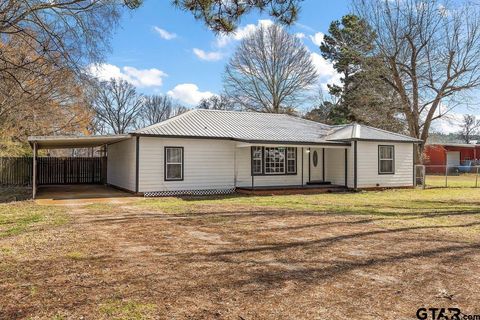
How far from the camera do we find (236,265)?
5.55 metres

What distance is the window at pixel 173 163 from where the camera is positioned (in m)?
15.9

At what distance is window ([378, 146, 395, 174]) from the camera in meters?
19.5

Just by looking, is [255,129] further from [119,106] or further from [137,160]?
[119,106]

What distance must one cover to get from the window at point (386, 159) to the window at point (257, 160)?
19.4 feet

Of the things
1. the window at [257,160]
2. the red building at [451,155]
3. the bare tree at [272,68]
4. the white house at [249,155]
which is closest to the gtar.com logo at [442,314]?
the white house at [249,155]

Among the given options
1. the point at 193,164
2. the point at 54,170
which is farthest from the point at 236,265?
the point at 54,170

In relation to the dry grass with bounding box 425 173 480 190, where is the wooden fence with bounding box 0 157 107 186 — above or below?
above

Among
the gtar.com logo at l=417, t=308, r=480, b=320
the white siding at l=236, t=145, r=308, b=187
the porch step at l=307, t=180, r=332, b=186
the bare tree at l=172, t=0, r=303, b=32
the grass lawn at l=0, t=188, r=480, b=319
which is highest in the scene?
the bare tree at l=172, t=0, r=303, b=32

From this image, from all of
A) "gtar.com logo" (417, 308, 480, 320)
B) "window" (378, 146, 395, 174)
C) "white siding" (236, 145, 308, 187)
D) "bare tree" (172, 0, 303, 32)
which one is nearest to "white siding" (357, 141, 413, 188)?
"window" (378, 146, 395, 174)

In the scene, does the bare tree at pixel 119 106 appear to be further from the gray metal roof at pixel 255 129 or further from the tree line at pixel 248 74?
the gray metal roof at pixel 255 129

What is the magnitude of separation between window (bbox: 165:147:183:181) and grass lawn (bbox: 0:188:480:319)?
5404mm

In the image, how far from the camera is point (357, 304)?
4082 millimetres

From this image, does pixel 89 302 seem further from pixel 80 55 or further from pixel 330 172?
pixel 330 172

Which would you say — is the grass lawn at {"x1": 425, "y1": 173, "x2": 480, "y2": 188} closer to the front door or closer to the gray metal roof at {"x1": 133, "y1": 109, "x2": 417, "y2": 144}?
the gray metal roof at {"x1": 133, "y1": 109, "x2": 417, "y2": 144}
